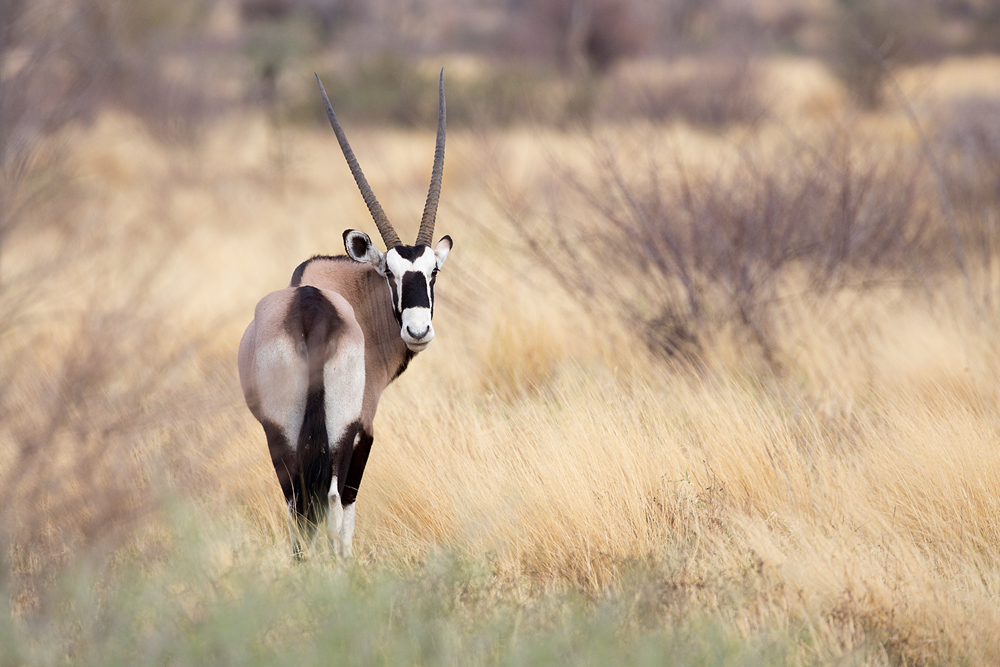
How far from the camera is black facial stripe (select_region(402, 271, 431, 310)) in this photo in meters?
3.32

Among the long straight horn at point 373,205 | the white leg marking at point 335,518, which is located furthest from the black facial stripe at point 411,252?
the white leg marking at point 335,518

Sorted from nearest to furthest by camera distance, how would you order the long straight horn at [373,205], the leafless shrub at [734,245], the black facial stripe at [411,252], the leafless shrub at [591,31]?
the black facial stripe at [411,252]
the long straight horn at [373,205]
the leafless shrub at [734,245]
the leafless shrub at [591,31]

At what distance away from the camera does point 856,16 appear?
1892 cm

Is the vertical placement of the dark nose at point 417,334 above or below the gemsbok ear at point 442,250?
below

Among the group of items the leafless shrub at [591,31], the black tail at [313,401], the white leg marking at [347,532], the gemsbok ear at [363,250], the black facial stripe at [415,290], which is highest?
the leafless shrub at [591,31]

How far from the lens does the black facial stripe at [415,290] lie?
10.9ft

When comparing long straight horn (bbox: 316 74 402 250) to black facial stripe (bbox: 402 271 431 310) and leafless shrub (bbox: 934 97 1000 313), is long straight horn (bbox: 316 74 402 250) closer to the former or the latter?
black facial stripe (bbox: 402 271 431 310)

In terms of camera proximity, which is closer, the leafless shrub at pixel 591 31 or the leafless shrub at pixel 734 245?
the leafless shrub at pixel 734 245

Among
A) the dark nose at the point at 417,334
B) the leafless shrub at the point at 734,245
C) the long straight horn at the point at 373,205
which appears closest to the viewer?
the dark nose at the point at 417,334

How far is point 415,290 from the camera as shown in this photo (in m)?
3.33

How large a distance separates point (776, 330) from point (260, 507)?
11.4ft

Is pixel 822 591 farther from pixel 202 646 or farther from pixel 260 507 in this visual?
pixel 260 507

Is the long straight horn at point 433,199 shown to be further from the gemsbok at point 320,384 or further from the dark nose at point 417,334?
the dark nose at point 417,334

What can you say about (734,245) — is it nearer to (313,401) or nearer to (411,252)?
(411,252)
